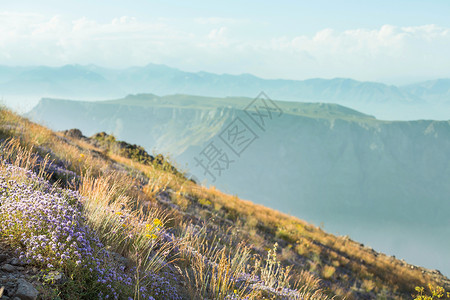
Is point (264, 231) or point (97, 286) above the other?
point (97, 286)

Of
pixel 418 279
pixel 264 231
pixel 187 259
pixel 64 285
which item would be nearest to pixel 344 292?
pixel 264 231

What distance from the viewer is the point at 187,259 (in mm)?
4273

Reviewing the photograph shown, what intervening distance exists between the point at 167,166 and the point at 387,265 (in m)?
10.2

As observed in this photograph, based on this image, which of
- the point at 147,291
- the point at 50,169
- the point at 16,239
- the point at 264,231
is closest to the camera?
the point at 16,239

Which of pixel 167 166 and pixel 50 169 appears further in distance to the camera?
pixel 167 166

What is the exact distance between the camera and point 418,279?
39.0 feet

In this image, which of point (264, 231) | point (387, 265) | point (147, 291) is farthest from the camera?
point (387, 265)

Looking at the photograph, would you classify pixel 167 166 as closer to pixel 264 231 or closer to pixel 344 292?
pixel 264 231

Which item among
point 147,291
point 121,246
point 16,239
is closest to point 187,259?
point 121,246

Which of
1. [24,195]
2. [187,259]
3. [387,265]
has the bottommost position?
[387,265]

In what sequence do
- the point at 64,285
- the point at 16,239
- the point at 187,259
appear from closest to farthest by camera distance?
the point at 64,285, the point at 16,239, the point at 187,259

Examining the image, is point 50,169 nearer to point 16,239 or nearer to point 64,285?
point 16,239

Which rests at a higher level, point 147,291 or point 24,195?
point 24,195

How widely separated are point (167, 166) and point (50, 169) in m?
6.27
